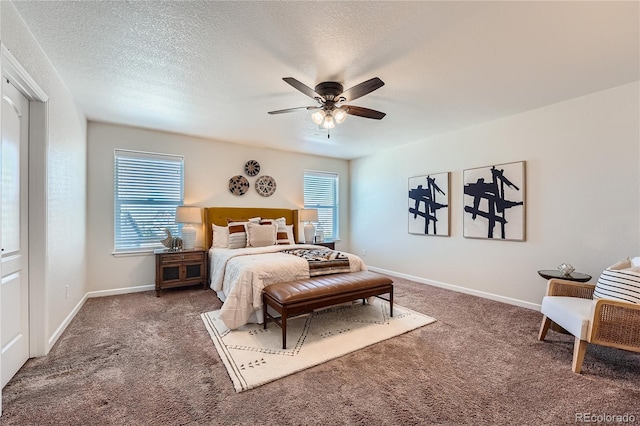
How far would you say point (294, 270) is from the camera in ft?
10.0

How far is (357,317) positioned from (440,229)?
7.33 feet

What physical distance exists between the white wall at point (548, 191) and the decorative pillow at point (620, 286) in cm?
89

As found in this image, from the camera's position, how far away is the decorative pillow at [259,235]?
4.31 m

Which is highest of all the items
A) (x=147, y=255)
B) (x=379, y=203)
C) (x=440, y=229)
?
(x=379, y=203)

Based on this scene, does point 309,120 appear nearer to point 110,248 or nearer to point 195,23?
point 195,23

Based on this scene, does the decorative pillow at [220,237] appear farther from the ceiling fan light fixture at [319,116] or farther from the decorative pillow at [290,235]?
the ceiling fan light fixture at [319,116]

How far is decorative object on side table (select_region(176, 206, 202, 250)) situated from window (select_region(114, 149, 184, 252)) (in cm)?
34

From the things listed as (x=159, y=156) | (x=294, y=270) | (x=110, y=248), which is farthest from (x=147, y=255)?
(x=294, y=270)

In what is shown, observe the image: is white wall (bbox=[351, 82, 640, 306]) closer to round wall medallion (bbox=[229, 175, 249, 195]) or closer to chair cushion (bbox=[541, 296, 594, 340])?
chair cushion (bbox=[541, 296, 594, 340])

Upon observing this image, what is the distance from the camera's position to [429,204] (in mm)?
4660

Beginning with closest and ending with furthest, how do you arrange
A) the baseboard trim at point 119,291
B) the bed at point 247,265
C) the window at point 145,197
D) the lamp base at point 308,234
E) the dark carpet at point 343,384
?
the dark carpet at point 343,384
the bed at point 247,265
the baseboard trim at point 119,291
the window at point 145,197
the lamp base at point 308,234

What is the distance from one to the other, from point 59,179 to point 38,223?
62cm

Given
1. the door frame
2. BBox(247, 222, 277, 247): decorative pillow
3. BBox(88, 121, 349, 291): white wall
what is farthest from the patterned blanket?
the door frame

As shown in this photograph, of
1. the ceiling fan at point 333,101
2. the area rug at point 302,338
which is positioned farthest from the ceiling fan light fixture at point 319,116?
the area rug at point 302,338
